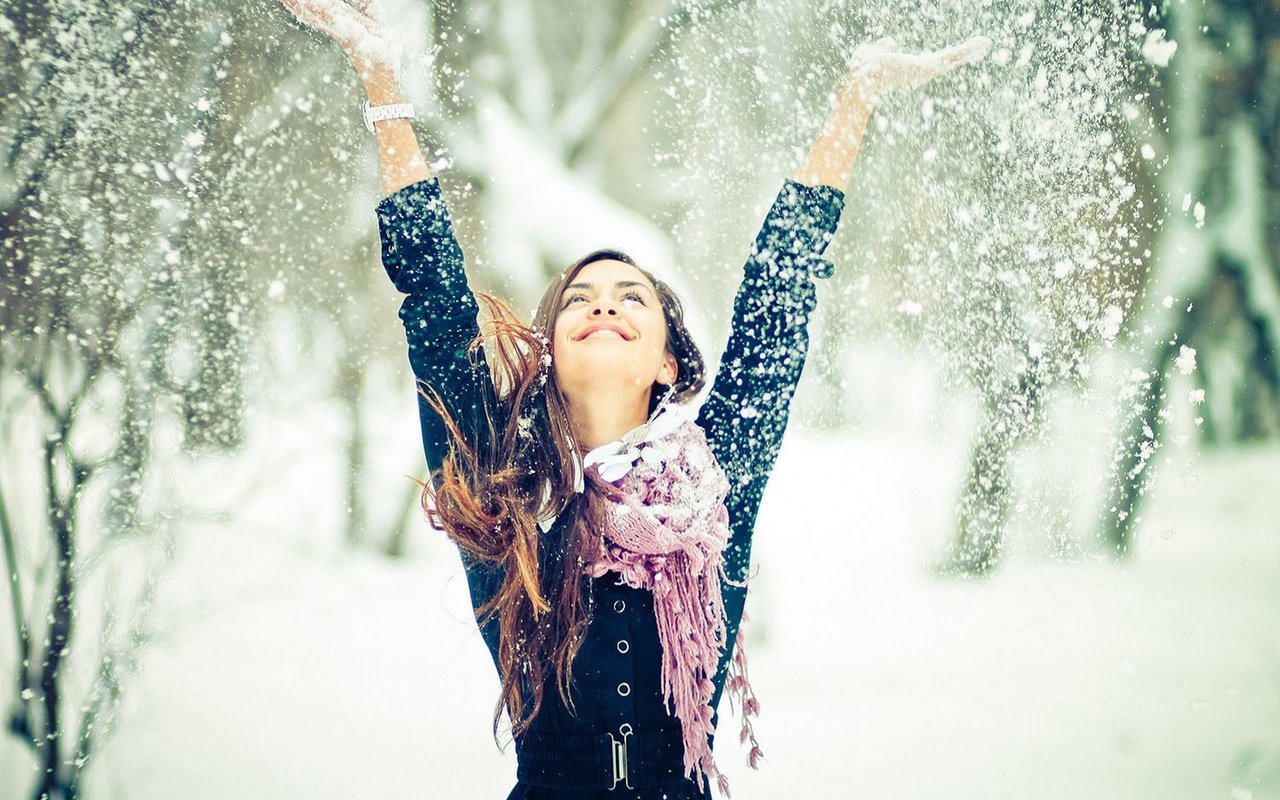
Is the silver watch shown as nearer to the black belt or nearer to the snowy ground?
the black belt

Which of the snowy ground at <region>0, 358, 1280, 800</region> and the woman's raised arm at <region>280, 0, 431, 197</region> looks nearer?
the woman's raised arm at <region>280, 0, 431, 197</region>

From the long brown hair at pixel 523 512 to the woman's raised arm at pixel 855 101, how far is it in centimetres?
40

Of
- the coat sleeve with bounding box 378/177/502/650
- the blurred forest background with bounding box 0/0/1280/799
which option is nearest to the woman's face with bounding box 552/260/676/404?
the coat sleeve with bounding box 378/177/502/650

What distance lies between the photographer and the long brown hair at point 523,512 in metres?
1.00

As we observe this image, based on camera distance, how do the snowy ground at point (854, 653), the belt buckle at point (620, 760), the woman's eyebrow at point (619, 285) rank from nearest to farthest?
the belt buckle at point (620, 760) → the woman's eyebrow at point (619, 285) → the snowy ground at point (854, 653)

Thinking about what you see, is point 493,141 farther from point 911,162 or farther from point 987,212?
point 987,212

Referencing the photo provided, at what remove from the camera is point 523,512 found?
3.33 feet

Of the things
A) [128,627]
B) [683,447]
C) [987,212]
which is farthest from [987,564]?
[128,627]

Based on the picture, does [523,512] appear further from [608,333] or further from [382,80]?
[382,80]

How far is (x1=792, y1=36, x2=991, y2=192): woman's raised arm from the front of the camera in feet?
3.45

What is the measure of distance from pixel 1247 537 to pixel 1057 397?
2.09ft

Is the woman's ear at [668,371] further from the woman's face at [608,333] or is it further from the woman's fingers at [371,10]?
the woman's fingers at [371,10]

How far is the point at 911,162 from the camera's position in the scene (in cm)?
199

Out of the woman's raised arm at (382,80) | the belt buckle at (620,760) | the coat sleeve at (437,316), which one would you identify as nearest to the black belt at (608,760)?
the belt buckle at (620,760)
